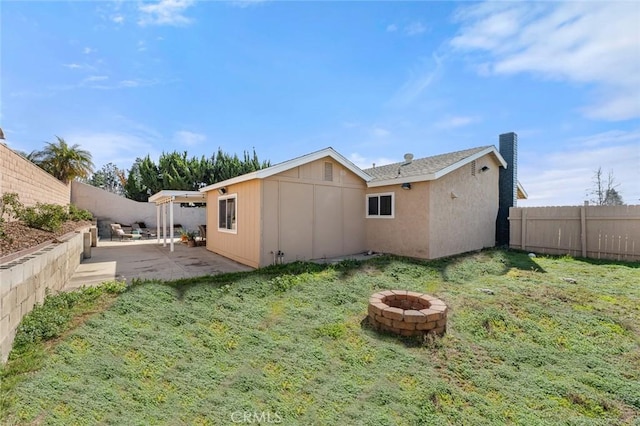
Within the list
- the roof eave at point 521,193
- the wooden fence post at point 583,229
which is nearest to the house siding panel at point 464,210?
the roof eave at point 521,193

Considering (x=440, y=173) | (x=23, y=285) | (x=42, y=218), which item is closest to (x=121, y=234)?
(x=42, y=218)

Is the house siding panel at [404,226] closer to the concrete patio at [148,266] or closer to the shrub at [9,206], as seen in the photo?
the concrete patio at [148,266]

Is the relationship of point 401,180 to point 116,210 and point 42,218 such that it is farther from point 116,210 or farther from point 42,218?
point 116,210

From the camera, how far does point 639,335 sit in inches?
172

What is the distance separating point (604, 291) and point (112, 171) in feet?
202

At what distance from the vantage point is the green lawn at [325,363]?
277 cm

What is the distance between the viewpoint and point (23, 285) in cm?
372

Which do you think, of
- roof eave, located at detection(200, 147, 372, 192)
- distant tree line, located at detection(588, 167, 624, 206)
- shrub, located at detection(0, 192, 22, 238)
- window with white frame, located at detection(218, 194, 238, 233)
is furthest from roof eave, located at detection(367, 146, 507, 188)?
distant tree line, located at detection(588, 167, 624, 206)

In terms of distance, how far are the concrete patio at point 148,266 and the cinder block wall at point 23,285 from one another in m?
1.24

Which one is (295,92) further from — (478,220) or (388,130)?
(478,220)

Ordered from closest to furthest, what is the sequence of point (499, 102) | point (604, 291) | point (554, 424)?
point (554, 424) < point (604, 291) < point (499, 102)

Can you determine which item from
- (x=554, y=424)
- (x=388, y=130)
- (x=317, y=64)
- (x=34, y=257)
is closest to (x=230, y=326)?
(x=34, y=257)

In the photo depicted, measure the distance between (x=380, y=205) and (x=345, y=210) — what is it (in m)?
1.48

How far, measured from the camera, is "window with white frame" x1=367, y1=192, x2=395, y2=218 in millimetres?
10500
